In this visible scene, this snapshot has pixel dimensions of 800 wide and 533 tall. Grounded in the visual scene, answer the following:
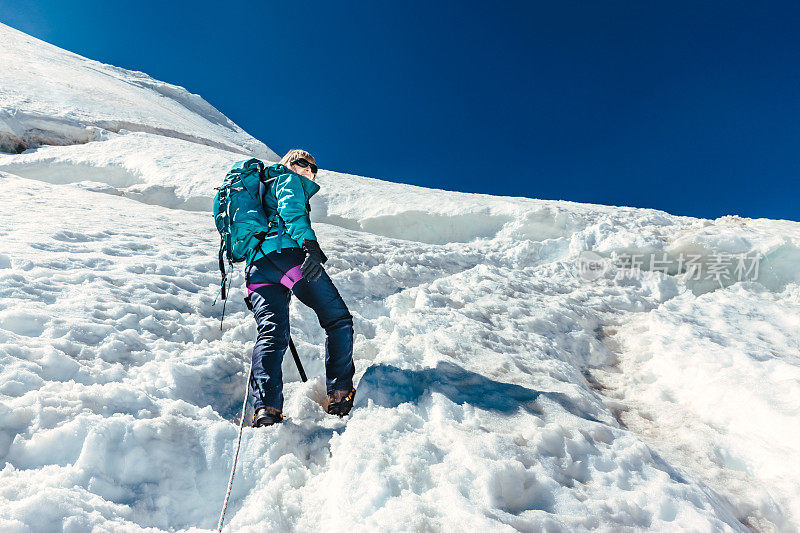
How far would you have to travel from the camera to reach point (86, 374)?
8.95ft

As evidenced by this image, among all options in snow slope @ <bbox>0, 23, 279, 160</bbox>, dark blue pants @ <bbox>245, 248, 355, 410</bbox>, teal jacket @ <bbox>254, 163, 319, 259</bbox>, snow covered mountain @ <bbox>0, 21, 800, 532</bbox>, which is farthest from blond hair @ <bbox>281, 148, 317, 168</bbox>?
snow slope @ <bbox>0, 23, 279, 160</bbox>

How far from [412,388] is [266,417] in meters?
1.02

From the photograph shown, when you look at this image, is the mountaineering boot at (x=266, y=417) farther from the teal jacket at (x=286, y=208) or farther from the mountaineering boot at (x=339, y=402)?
the teal jacket at (x=286, y=208)

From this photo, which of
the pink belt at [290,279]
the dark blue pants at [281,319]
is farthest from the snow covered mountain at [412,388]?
the pink belt at [290,279]

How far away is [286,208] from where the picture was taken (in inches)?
118

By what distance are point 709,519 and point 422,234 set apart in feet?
25.1

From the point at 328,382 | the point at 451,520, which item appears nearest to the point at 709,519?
the point at 451,520

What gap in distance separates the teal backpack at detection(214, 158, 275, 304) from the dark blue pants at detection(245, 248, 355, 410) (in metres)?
0.16

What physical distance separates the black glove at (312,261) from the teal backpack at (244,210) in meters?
0.44

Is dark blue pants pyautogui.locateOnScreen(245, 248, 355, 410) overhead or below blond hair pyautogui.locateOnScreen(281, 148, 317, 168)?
below

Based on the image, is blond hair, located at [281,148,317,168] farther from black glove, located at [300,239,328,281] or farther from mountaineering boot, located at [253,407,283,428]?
mountaineering boot, located at [253,407,283,428]

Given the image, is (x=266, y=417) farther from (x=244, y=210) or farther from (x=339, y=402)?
(x=244, y=210)

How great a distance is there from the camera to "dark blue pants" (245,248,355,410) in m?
2.77

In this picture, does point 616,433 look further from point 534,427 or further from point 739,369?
point 739,369
